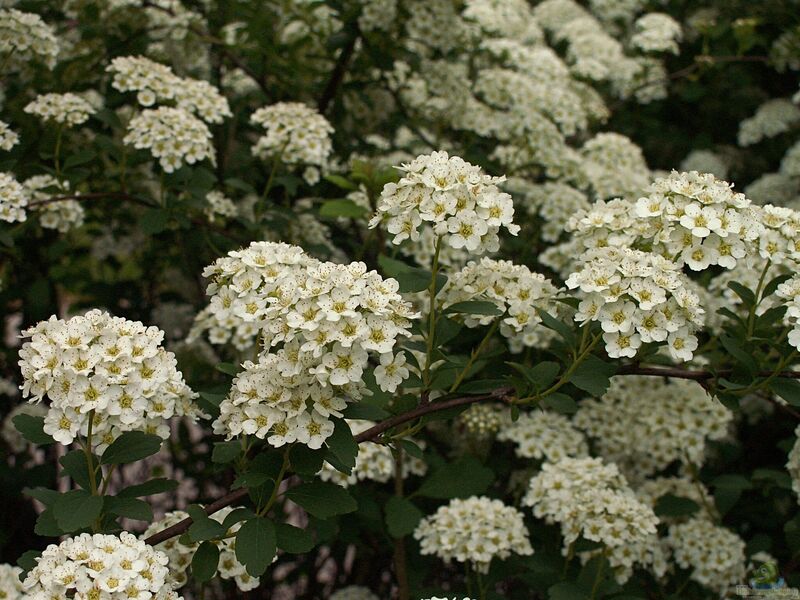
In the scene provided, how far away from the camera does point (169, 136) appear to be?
2990 millimetres

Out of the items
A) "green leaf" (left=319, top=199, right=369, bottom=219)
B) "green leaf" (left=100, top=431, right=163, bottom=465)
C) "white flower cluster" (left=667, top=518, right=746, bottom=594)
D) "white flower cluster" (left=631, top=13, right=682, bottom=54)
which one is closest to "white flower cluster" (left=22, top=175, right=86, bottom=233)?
"green leaf" (left=319, top=199, right=369, bottom=219)

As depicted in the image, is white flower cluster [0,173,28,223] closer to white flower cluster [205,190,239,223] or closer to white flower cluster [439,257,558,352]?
white flower cluster [205,190,239,223]

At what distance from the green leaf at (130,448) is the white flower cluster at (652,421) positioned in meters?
1.63

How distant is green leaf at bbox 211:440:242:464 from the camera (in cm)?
207

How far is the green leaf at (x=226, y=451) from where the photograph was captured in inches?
81.4

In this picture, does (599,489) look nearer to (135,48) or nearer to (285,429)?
(285,429)

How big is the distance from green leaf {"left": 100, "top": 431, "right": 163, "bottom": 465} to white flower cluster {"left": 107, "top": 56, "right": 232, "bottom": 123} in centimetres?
146

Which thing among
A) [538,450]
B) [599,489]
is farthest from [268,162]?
[599,489]

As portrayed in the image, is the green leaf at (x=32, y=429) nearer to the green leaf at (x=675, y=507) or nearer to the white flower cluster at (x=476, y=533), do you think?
the white flower cluster at (x=476, y=533)

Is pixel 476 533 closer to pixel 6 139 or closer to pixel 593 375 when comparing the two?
pixel 593 375

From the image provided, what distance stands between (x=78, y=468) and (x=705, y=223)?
5.15 feet

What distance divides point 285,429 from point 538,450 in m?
1.44

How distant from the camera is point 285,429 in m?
1.94

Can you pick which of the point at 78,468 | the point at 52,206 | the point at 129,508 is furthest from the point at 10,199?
the point at 129,508
